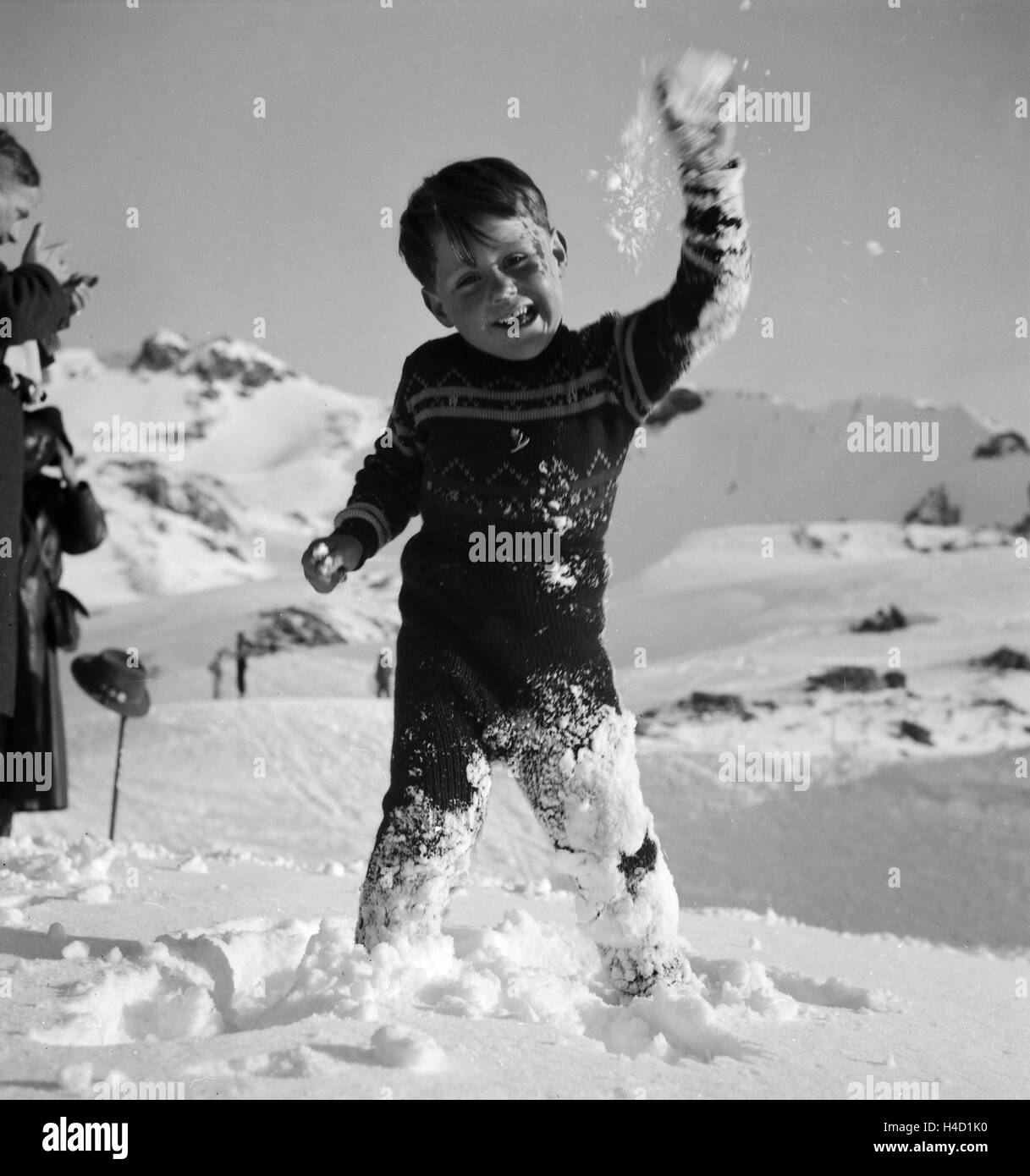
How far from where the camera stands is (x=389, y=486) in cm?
251

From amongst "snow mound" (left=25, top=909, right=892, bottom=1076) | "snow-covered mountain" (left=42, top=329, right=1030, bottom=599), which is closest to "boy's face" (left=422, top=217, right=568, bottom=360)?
"snow mound" (left=25, top=909, right=892, bottom=1076)

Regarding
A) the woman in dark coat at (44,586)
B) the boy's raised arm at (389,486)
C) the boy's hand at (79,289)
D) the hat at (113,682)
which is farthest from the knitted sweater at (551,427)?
the hat at (113,682)

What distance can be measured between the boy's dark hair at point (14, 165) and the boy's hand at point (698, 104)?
1.93 metres

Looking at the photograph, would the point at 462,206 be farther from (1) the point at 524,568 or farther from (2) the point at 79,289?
(2) the point at 79,289

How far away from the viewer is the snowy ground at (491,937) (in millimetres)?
1646

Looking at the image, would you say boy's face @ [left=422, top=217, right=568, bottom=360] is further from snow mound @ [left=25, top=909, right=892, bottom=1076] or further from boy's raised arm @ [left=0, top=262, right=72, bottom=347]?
boy's raised arm @ [left=0, top=262, right=72, bottom=347]

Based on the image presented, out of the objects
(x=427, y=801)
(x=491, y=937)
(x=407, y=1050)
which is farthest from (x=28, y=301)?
(x=407, y=1050)

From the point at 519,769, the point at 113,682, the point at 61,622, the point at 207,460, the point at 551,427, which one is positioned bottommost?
the point at 519,769

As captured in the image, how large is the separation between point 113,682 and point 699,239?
12.5ft

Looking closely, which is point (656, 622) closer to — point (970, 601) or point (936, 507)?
point (970, 601)

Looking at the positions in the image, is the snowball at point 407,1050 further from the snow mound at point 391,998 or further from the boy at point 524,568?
the boy at point 524,568
